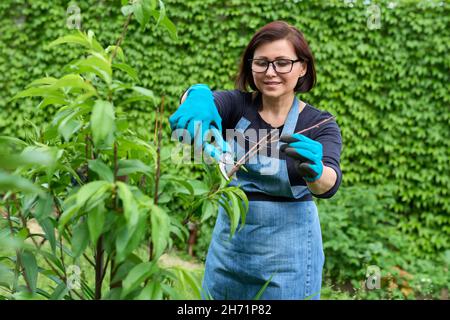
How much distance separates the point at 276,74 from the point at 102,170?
3.06ft

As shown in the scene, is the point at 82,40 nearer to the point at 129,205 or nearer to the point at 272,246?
the point at 129,205

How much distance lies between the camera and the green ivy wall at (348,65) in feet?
15.1

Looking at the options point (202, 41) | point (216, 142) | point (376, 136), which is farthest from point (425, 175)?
point (216, 142)

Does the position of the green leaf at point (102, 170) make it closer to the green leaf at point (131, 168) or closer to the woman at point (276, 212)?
the green leaf at point (131, 168)

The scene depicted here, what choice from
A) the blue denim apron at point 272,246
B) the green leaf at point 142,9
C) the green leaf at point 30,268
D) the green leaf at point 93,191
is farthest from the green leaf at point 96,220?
the blue denim apron at point 272,246

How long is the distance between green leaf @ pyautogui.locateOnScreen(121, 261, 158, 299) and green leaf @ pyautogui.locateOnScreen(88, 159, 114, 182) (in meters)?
0.16

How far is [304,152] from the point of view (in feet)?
4.29

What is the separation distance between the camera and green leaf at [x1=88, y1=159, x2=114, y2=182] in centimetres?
87

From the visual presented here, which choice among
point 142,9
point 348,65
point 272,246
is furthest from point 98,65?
point 348,65

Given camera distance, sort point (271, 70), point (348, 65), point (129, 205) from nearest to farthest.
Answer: point (129, 205), point (271, 70), point (348, 65)

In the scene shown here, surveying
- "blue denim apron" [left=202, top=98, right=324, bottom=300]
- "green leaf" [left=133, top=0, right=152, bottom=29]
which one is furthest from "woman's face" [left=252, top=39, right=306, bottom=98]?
"green leaf" [left=133, top=0, right=152, bottom=29]

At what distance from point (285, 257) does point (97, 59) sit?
1041 millimetres

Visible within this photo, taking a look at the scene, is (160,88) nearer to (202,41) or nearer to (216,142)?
(202,41)

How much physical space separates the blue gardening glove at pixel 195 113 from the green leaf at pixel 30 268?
0.57 meters
